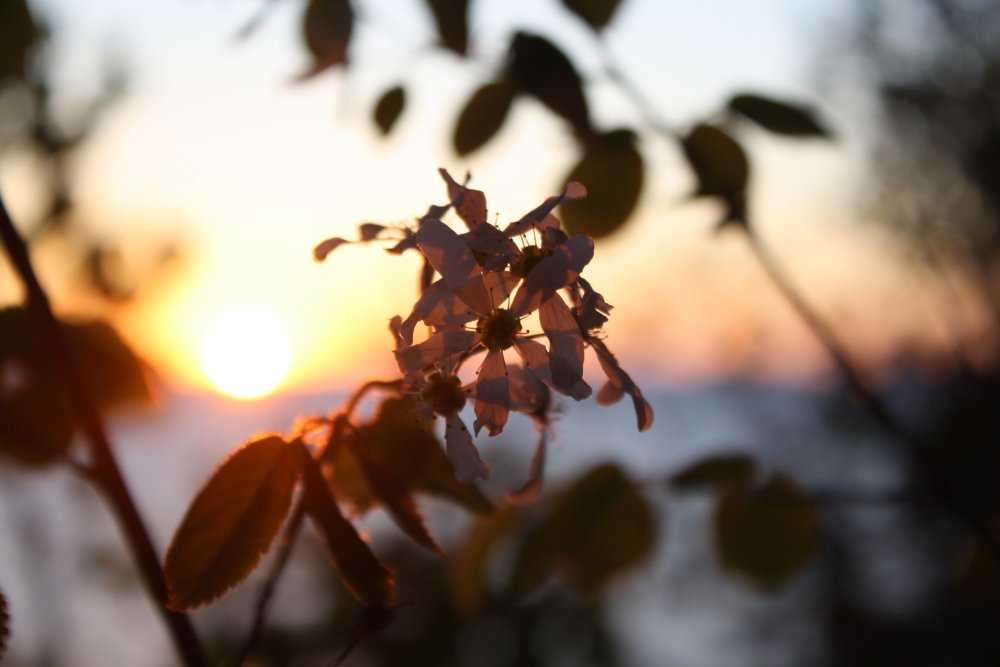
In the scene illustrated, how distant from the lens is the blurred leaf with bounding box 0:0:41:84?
0.74m

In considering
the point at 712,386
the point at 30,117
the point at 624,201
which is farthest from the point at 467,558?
the point at 712,386

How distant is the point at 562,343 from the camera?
1.82ft

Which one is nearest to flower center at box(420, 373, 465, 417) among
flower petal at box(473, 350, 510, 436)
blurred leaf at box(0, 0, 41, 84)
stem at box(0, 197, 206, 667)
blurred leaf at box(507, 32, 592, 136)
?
flower petal at box(473, 350, 510, 436)

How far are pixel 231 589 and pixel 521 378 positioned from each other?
0.23 m

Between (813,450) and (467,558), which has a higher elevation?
(467,558)

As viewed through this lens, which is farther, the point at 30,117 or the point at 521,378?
the point at 30,117

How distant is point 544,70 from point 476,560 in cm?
76

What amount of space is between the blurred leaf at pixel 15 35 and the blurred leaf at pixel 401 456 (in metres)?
0.46

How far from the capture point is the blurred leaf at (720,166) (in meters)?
0.96

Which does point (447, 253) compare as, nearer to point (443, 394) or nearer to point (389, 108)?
point (443, 394)

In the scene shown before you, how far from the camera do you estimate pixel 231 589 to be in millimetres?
555

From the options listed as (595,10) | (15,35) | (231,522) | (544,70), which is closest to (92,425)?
(231,522)

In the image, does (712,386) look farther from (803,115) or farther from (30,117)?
(803,115)

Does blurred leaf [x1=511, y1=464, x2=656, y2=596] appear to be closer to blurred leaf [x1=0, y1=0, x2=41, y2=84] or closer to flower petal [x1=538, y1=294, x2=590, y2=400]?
flower petal [x1=538, y1=294, x2=590, y2=400]
